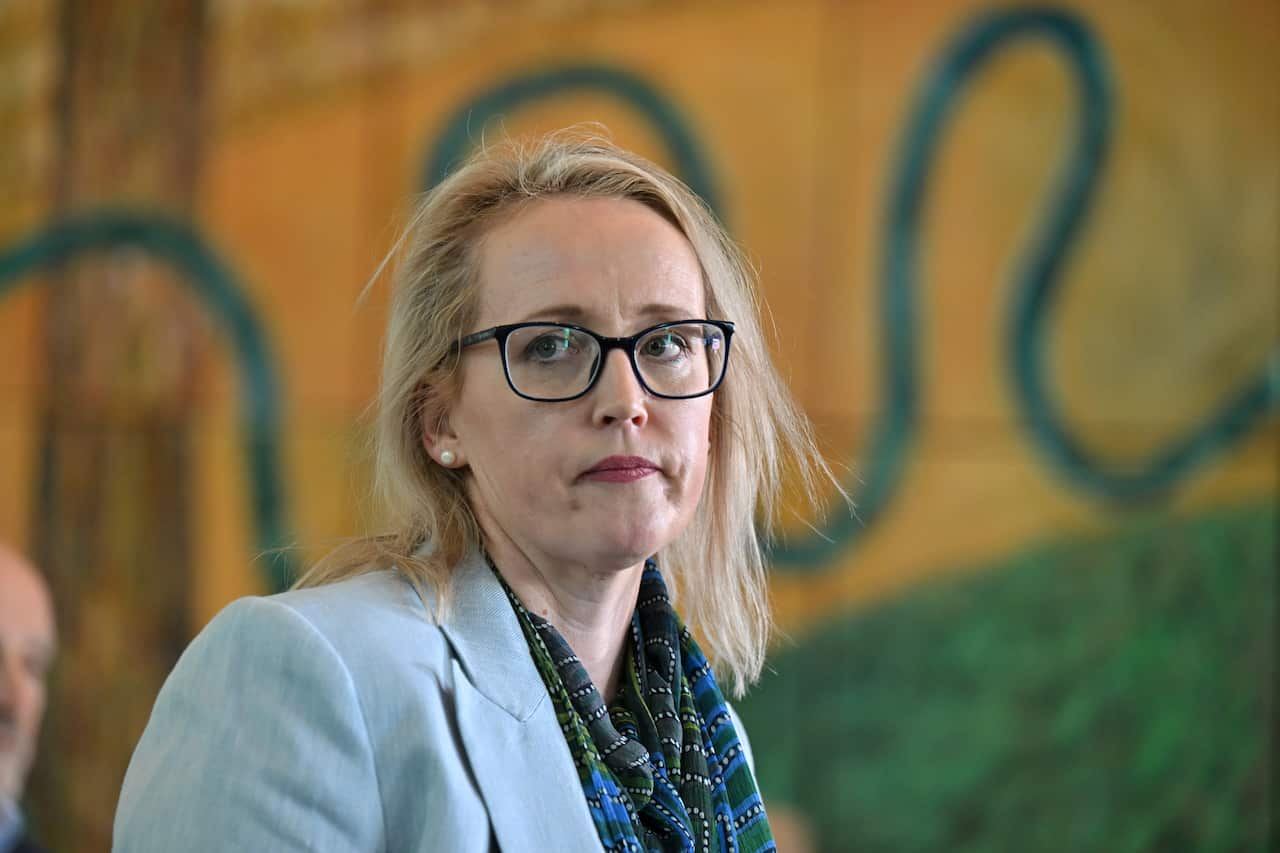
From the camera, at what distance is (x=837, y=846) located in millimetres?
3906

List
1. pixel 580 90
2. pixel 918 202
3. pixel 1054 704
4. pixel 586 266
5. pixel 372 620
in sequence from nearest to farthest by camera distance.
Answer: pixel 372 620 < pixel 586 266 < pixel 1054 704 < pixel 918 202 < pixel 580 90

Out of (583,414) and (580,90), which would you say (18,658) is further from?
(580,90)

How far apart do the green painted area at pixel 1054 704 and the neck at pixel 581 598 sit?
2502mm

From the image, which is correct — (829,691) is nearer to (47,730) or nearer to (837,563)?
(837,563)

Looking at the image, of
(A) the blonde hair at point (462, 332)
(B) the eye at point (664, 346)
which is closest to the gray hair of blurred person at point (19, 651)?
(A) the blonde hair at point (462, 332)

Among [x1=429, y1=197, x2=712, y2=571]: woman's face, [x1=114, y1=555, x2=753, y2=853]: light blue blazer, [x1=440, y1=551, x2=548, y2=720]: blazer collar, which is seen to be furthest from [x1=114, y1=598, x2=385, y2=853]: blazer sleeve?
[x1=429, y1=197, x2=712, y2=571]: woman's face

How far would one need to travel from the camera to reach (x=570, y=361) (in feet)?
4.33

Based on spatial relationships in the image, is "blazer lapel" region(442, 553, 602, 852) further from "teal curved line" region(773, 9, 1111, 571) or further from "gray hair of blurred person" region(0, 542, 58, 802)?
"teal curved line" region(773, 9, 1111, 571)

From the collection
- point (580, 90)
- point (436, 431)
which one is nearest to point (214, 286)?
point (580, 90)

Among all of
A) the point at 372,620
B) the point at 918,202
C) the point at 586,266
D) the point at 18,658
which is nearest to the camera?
the point at 372,620

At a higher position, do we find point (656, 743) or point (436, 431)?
point (436, 431)

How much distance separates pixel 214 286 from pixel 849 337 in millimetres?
1798

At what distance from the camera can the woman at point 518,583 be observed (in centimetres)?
113

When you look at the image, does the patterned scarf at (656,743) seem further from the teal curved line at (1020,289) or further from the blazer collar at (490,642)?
the teal curved line at (1020,289)
